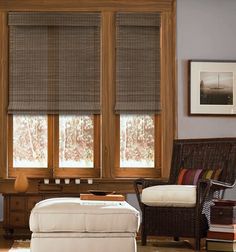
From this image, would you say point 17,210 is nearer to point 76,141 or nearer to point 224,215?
point 76,141

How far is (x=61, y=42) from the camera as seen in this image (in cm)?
797

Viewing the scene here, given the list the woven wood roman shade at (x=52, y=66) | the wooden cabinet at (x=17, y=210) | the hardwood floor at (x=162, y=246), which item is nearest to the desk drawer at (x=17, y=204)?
the wooden cabinet at (x=17, y=210)

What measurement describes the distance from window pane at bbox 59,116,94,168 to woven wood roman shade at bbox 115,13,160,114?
44cm

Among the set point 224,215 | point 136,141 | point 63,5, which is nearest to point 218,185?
point 224,215

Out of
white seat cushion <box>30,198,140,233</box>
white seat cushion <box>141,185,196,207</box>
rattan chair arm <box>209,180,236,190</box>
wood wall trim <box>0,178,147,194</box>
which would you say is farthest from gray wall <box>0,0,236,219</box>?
white seat cushion <box>30,198,140,233</box>

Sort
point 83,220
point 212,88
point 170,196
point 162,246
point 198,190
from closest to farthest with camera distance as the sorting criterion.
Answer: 1. point 83,220
2. point 198,190
3. point 170,196
4. point 162,246
5. point 212,88

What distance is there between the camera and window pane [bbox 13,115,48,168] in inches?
315

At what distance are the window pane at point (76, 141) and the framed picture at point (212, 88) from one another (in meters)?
1.25

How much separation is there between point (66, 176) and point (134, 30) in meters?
1.87

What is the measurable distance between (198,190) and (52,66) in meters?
2.56

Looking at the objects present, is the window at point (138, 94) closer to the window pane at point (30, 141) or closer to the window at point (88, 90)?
the window at point (88, 90)

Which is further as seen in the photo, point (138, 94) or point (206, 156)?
point (138, 94)

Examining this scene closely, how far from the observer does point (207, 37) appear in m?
8.03

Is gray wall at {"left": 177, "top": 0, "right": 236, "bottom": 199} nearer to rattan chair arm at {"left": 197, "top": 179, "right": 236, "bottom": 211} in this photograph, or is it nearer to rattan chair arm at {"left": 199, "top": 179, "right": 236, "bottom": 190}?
rattan chair arm at {"left": 199, "top": 179, "right": 236, "bottom": 190}
